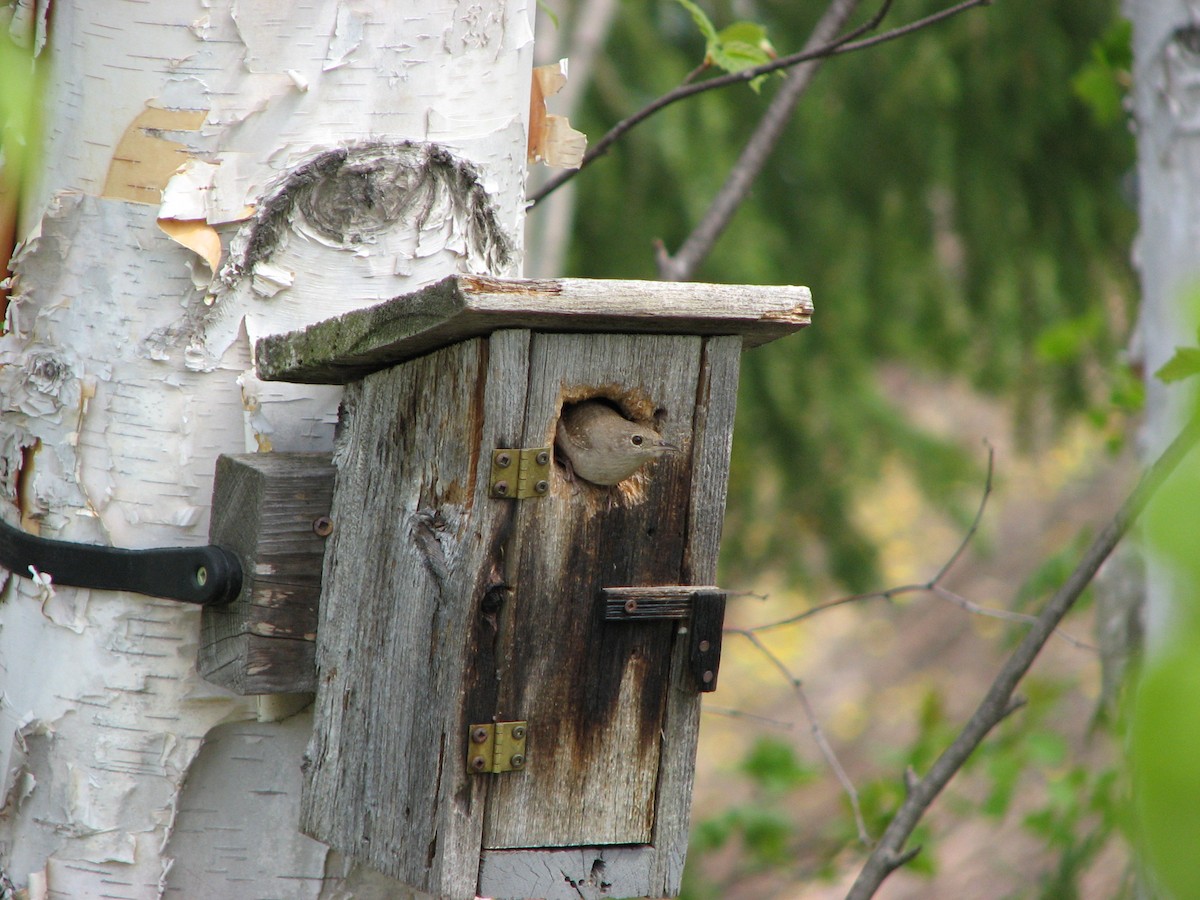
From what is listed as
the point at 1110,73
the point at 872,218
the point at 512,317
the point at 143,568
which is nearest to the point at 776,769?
the point at 872,218

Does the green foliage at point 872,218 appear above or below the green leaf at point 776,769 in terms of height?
above

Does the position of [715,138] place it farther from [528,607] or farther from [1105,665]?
[528,607]

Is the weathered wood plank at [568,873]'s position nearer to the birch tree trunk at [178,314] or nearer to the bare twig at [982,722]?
the birch tree trunk at [178,314]

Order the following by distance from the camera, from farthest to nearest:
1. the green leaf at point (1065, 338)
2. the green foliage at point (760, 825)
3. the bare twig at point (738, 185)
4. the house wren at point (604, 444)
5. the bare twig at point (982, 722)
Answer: the green foliage at point (760, 825), the green leaf at point (1065, 338), the bare twig at point (738, 185), the bare twig at point (982, 722), the house wren at point (604, 444)

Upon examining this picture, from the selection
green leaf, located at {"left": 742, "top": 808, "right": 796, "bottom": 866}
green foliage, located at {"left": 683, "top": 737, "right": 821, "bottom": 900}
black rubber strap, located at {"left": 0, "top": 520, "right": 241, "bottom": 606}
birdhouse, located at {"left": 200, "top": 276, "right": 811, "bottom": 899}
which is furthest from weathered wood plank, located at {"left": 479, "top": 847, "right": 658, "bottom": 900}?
green leaf, located at {"left": 742, "top": 808, "right": 796, "bottom": 866}

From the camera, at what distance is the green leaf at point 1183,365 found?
120cm

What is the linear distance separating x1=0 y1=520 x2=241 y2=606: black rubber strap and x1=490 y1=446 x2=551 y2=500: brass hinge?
0.34 meters

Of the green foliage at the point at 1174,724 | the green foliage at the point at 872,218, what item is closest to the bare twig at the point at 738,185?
the green foliage at the point at 872,218

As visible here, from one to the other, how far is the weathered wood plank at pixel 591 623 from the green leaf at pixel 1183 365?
50 centimetres

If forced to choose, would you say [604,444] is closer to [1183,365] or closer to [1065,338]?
[1183,365]

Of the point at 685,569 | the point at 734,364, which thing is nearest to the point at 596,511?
the point at 685,569

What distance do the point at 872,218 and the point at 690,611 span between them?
3015 millimetres

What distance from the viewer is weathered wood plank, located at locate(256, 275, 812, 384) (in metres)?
1.12

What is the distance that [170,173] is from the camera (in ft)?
4.38
